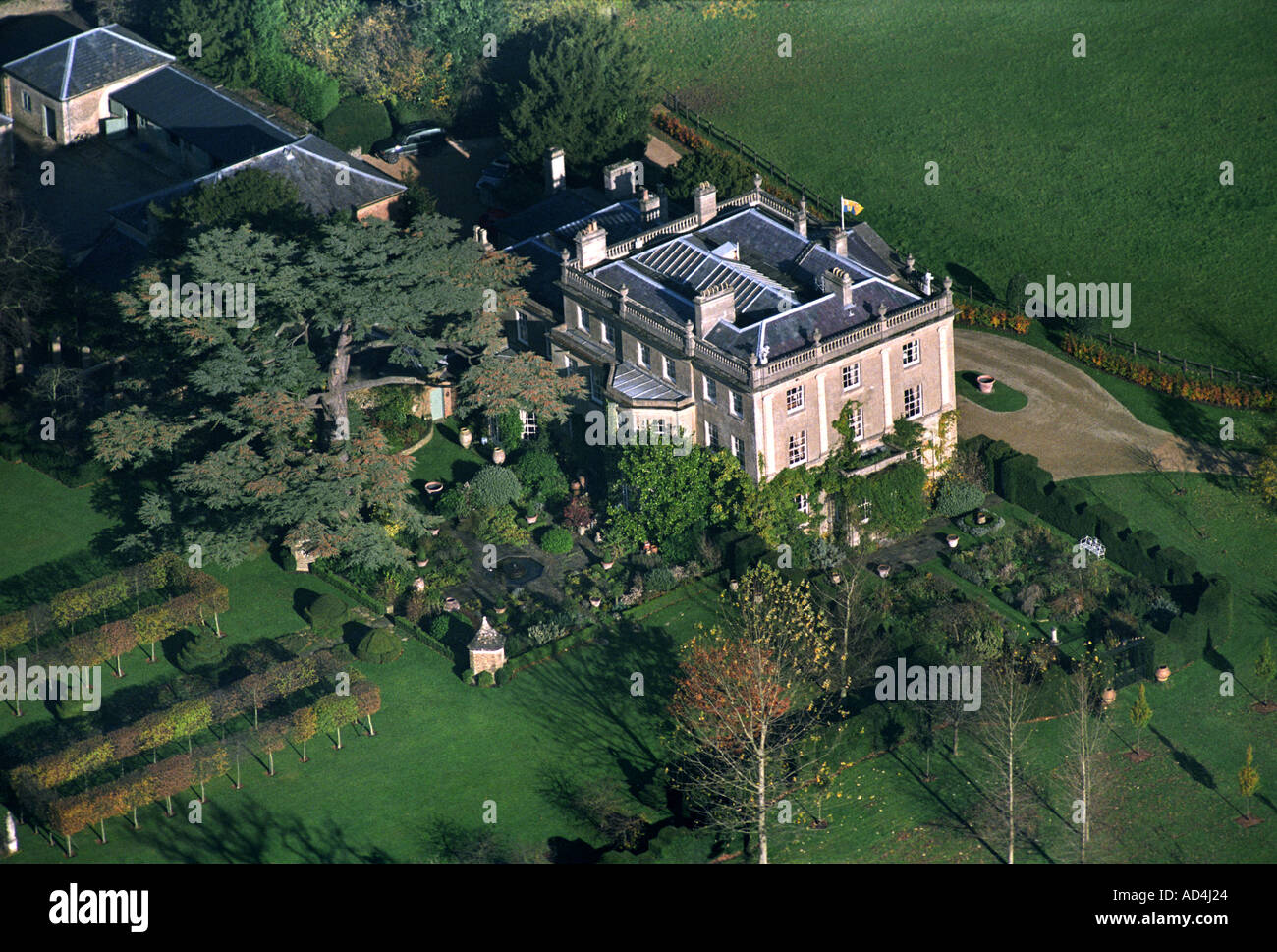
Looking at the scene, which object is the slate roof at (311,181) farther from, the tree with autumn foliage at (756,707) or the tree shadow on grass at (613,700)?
the tree with autumn foliage at (756,707)

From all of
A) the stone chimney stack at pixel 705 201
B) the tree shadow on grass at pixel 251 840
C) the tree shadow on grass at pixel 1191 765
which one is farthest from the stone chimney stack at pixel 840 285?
the tree shadow on grass at pixel 251 840

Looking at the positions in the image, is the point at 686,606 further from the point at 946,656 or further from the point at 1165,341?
the point at 1165,341

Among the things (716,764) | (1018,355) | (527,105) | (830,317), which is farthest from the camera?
(527,105)

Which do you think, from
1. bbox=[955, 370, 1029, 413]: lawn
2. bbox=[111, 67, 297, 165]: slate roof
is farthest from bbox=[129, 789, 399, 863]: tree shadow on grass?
bbox=[111, 67, 297, 165]: slate roof

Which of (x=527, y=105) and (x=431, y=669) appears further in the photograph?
(x=527, y=105)

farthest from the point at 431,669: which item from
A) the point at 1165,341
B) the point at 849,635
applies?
the point at 1165,341

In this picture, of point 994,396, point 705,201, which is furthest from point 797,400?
point 994,396
